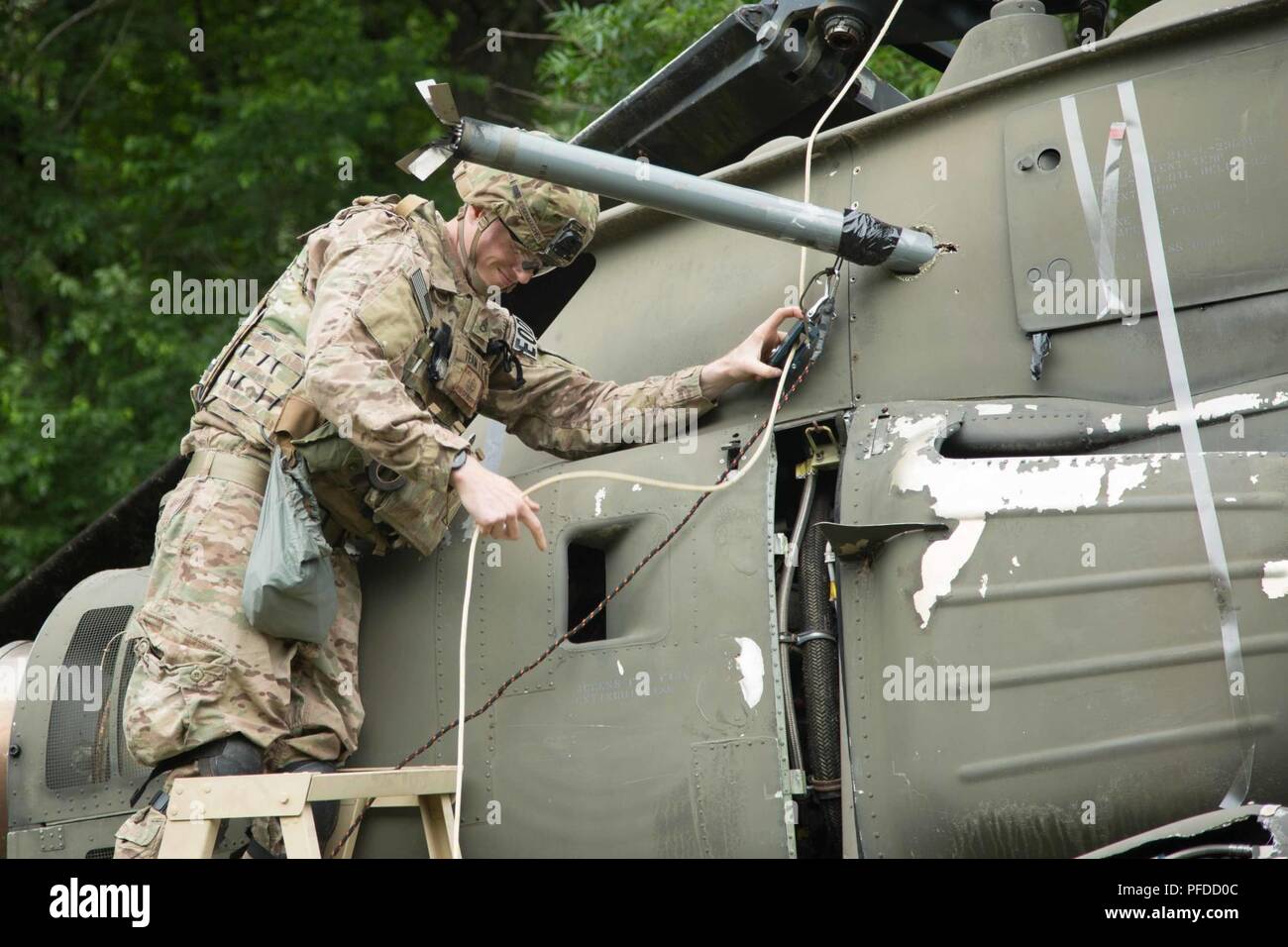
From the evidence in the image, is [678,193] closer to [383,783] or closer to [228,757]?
[383,783]

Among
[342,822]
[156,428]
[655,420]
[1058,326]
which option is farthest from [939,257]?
[156,428]

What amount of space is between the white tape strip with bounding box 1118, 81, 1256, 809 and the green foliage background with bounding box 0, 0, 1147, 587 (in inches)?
242

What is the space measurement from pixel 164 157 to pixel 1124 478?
10359mm

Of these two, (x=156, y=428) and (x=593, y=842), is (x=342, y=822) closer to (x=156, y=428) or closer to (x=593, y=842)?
(x=593, y=842)

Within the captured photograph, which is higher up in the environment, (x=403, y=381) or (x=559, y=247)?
(x=559, y=247)

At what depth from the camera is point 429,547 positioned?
4.16 metres

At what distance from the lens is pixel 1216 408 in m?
3.50

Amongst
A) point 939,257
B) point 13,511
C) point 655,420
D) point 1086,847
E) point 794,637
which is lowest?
point 1086,847

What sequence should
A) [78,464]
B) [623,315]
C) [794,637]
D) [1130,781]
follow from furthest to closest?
[78,464] → [623,315] → [794,637] → [1130,781]

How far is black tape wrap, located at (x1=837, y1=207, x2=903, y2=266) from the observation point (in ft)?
12.9

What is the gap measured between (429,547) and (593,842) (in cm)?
91

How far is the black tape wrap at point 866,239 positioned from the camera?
12.9 ft

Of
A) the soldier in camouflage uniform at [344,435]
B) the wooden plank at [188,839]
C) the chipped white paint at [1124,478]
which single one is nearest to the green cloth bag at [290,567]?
the soldier in camouflage uniform at [344,435]

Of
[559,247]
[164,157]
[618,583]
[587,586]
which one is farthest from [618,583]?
[164,157]
